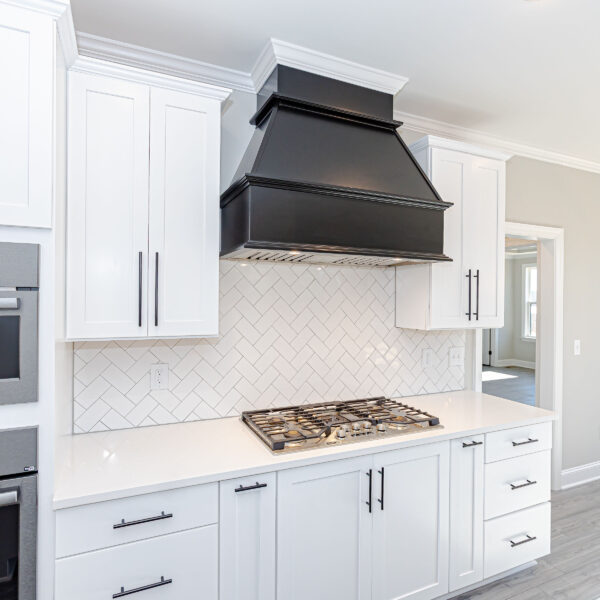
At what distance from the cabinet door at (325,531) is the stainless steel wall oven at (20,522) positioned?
2.81 ft

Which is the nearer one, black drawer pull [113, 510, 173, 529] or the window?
black drawer pull [113, 510, 173, 529]

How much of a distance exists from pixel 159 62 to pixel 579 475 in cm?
441

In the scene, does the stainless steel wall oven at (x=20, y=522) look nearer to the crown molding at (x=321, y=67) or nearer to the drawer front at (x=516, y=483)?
the crown molding at (x=321, y=67)

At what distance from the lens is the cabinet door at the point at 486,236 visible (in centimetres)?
257

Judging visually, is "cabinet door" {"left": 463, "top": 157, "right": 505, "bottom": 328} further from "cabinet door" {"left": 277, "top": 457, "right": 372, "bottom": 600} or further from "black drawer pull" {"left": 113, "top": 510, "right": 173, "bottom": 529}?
"black drawer pull" {"left": 113, "top": 510, "right": 173, "bottom": 529}

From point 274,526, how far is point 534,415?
162cm

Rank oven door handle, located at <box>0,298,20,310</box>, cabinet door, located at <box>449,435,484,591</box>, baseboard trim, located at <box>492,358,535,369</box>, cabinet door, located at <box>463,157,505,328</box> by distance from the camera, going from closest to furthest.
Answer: oven door handle, located at <box>0,298,20,310</box> < cabinet door, located at <box>449,435,484,591</box> < cabinet door, located at <box>463,157,505,328</box> < baseboard trim, located at <box>492,358,535,369</box>

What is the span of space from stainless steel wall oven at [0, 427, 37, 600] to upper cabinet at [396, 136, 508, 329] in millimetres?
2012

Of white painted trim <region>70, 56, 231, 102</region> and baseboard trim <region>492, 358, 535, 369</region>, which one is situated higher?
white painted trim <region>70, 56, 231, 102</region>

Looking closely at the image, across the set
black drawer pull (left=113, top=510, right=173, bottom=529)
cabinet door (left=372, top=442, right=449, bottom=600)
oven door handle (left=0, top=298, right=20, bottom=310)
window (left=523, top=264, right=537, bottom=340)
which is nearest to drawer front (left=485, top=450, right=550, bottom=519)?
cabinet door (left=372, top=442, right=449, bottom=600)

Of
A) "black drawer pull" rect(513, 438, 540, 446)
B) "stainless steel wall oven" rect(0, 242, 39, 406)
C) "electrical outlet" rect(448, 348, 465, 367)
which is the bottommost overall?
"black drawer pull" rect(513, 438, 540, 446)

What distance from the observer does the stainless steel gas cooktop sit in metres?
1.86

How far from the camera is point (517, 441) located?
7.59ft

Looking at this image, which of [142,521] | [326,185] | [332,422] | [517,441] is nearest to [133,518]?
[142,521]
